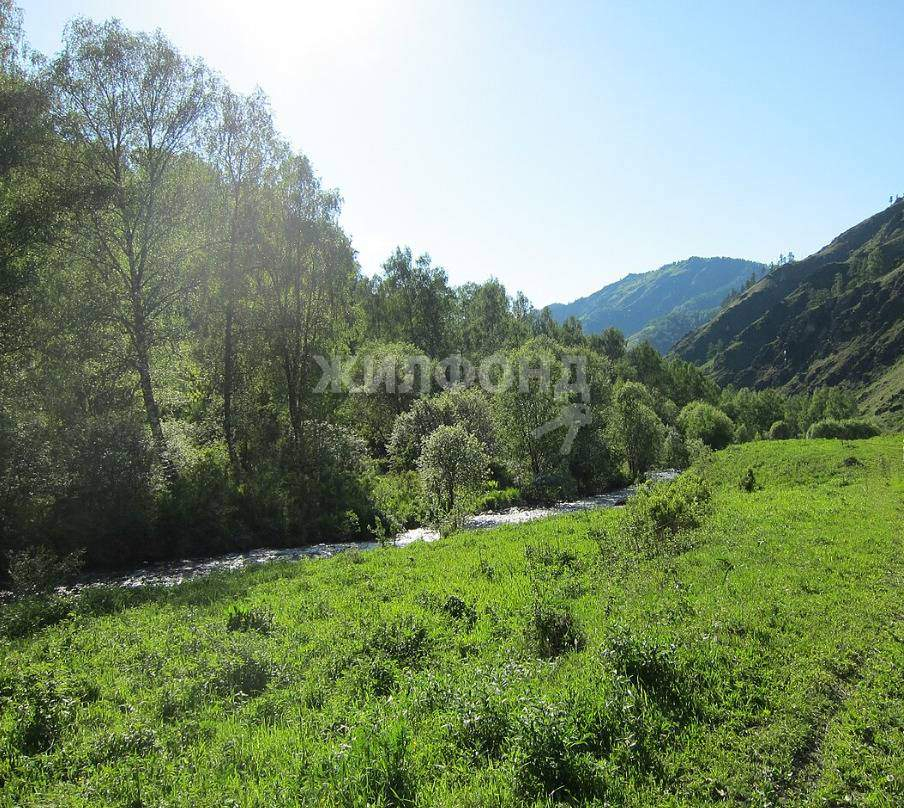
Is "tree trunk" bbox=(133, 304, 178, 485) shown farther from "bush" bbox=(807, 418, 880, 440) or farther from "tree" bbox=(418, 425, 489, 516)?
"bush" bbox=(807, 418, 880, 440)

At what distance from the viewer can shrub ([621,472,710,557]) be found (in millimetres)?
15547

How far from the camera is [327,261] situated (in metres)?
34.9

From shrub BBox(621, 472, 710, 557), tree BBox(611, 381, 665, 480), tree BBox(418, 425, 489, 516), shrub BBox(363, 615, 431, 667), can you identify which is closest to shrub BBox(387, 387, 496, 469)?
tree BBox(611, 381, 665, 480)

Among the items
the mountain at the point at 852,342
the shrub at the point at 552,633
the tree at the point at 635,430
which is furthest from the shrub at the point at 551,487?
the mountain at the point at 852,342

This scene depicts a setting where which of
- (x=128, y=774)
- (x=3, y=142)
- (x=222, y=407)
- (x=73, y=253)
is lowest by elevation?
(x=128, y=774)

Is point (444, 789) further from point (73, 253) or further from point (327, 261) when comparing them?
point (327, 261)

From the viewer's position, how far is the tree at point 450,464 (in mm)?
29016

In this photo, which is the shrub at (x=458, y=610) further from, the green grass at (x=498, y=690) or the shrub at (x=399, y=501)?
the shrub at (x=399, y=501)

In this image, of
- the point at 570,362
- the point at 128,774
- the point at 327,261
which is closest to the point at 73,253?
the point at 327,261

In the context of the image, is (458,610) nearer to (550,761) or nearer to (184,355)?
(550,761)

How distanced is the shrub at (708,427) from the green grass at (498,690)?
48.1 m

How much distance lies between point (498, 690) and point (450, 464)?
71.3ft

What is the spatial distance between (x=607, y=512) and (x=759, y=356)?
207m

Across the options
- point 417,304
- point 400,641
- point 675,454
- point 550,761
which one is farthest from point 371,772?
point 417,304
